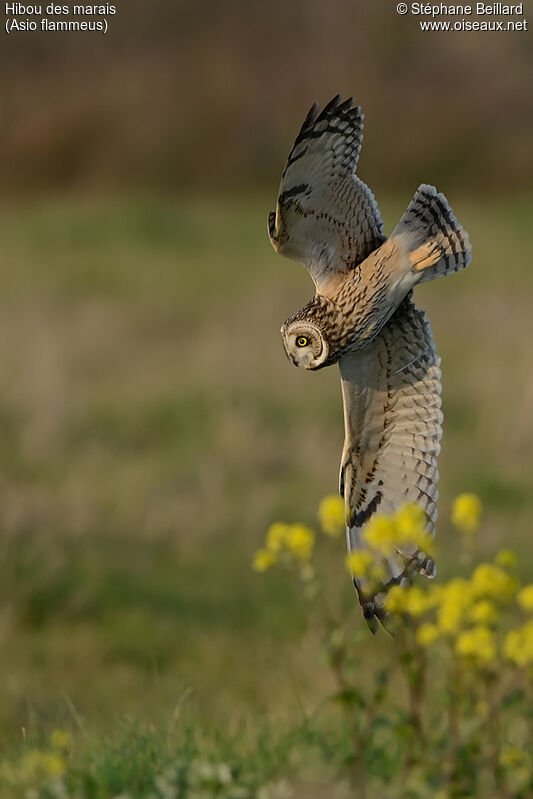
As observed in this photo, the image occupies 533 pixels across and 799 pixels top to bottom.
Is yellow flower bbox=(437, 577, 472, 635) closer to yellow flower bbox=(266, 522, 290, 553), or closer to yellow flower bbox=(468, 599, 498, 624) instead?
yellow flower bbox=(468, 599, 498, 624)

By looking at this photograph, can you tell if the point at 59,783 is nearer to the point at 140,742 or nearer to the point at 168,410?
the point at 140,742

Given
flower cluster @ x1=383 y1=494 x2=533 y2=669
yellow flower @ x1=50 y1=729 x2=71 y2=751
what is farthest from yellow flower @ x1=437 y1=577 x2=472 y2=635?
yellow flower @ x1=50 y1=729 x2=71 y2=751

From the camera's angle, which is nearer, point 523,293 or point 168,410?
point 168,410

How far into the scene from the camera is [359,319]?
2.90m

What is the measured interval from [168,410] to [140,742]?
8.34m

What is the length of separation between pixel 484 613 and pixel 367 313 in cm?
73

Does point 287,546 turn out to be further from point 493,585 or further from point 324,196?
point 324,196

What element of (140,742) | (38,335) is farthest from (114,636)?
(38,335)

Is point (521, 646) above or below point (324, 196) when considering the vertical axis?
below

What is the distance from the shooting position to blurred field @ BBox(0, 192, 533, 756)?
723 centimetres

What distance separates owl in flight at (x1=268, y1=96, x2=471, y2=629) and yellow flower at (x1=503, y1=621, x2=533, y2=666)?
1.14ft

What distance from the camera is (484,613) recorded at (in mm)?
2475

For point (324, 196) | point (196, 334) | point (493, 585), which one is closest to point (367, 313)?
point (324, 196)

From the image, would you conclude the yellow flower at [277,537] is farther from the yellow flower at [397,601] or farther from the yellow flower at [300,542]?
the yellow flower at [397,601]
